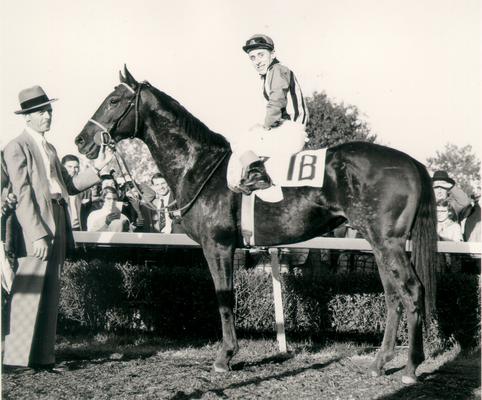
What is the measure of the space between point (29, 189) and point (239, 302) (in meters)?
2.88

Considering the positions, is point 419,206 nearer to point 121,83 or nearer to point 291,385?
point 291,385

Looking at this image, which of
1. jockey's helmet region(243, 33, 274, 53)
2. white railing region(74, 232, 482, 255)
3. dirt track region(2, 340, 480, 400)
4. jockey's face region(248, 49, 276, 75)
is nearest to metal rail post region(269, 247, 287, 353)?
dirt track region(2, 340, 480, 400)

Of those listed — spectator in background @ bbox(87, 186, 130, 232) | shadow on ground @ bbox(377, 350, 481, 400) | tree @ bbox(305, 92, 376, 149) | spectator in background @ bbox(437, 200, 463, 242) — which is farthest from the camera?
tree @ bbox(305, 92, 376, 149)

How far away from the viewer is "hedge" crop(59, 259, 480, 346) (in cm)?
646

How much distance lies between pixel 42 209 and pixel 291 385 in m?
2.57

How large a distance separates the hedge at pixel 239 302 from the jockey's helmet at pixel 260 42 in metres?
2.65

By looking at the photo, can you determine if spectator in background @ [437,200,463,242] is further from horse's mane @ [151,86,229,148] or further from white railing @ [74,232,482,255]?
horse's mane @ [151,86,229,148]

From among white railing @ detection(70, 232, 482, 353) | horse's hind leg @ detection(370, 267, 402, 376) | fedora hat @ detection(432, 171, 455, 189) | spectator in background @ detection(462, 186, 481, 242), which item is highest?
fedora hat @ detection(432, 171, 455, 189)

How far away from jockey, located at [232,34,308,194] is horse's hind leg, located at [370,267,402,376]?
4.54 feet

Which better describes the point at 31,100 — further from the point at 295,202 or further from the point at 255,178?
the point at 295,202

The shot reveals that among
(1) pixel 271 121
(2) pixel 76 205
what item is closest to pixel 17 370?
(1) pixel 271 121

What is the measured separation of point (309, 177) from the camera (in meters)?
5.32

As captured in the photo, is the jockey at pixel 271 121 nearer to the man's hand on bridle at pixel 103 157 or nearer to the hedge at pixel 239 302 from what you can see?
the man's hand on bridle at pixel 103 157

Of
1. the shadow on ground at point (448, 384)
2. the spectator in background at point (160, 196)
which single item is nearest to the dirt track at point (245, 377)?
the shadow on ground at point (448, 384)
